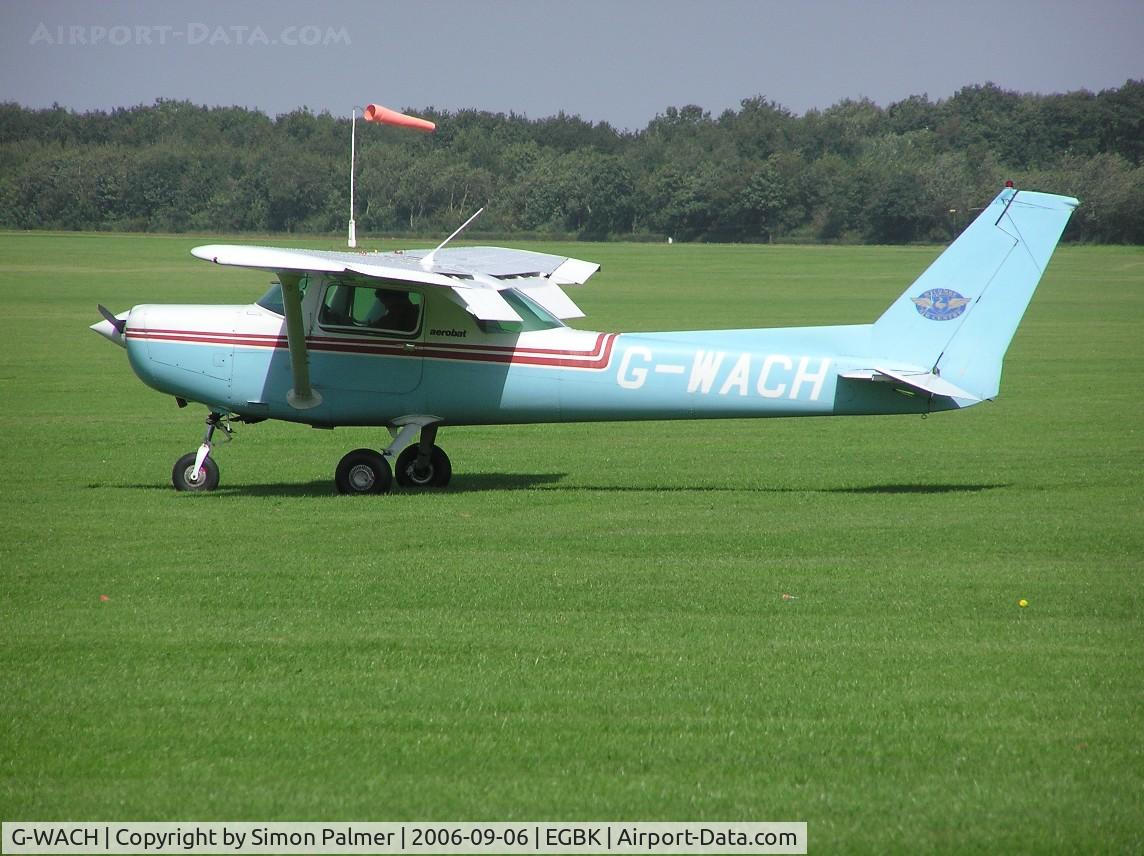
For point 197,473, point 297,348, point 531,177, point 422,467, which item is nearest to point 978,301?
point 422,467

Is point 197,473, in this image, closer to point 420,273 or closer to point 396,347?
point 396,347

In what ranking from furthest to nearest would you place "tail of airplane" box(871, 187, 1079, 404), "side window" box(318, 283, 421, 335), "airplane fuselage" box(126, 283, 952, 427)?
"side window" box(318, 283, 421, 335) < "airplane fuselage" box(126, 283, 952, 427) < "tail of airplane" box(871, 187, 1079, 404)

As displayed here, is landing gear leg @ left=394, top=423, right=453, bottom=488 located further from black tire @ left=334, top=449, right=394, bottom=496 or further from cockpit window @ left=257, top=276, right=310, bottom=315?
cockpit window @ left=257, top=276, right=310, bottom=315

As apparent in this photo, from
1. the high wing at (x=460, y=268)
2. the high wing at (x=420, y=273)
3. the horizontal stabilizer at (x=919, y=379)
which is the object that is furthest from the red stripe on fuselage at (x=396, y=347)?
the horizontal stabilizer at (x=919, y=379)

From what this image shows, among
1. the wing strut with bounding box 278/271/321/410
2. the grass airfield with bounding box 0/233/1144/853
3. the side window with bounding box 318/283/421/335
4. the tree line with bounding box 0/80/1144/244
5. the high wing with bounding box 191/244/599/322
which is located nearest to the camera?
the grass airfield with bounding box 0/233/1144/853

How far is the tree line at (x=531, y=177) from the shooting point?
89750 millimetres

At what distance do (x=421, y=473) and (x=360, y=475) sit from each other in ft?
2.85

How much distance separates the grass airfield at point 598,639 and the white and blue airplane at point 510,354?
0.87m

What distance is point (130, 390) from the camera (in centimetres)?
2456

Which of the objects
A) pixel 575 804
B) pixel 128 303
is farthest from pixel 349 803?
pixel 128 303

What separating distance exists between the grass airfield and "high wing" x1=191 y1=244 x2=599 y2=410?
160cm

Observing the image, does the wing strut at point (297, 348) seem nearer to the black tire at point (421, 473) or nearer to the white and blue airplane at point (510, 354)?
the white and blue airplane at point (510, 354)

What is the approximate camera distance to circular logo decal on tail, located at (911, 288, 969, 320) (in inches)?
523

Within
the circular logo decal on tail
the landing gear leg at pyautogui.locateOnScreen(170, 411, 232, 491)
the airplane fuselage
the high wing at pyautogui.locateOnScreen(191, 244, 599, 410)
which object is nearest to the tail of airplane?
the circular logo decal on tail
